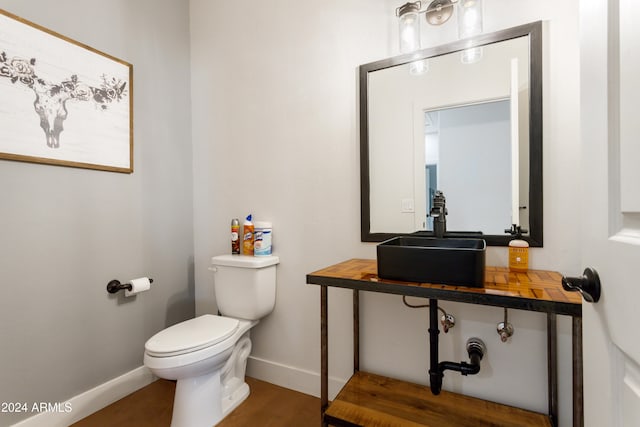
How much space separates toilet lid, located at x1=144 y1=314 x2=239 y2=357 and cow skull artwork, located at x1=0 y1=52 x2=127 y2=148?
1097mm

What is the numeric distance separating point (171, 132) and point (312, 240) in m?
1.26

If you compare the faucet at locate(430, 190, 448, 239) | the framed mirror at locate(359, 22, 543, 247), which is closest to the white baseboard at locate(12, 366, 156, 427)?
the framed mirror at locate(359, 22, 543, 247)

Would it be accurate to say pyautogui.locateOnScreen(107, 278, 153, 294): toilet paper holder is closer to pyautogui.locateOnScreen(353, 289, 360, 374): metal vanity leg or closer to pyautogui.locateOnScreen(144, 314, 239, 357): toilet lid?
pyautogui.locateOnScreen(144, 314, 239, 357): toilet lid

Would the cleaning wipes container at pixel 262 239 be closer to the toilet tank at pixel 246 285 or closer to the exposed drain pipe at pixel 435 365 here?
the toilet tank at pixel 246 285

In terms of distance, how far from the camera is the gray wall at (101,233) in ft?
4.48

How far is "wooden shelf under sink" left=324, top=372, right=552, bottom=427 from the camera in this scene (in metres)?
1.18

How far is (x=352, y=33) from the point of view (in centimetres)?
159

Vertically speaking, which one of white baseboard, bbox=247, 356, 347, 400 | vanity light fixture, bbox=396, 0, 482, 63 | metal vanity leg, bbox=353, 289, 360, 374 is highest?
vanity light fixture, bbox=396, 0, 482, 63

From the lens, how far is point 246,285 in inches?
68.1

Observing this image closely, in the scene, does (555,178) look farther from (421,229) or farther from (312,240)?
(312,240)

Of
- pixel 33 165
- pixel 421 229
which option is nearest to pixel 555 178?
pixel 421 229

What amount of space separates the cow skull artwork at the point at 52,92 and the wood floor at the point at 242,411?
142 cm

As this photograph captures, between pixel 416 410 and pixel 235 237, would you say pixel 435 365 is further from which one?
pixel 235 237

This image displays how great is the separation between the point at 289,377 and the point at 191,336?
2.28ft
